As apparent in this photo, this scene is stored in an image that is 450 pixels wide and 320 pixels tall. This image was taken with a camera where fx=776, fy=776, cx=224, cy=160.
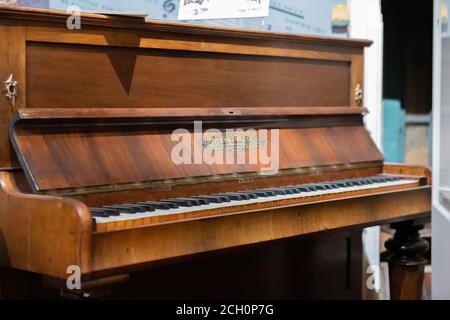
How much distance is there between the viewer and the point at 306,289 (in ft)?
12.5

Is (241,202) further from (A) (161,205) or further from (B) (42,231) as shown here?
(B) (42,231)

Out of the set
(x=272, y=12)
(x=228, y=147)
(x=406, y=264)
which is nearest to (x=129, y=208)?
(x=228, y=147)

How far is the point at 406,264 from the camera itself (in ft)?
12.0

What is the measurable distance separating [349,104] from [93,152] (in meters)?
1.65

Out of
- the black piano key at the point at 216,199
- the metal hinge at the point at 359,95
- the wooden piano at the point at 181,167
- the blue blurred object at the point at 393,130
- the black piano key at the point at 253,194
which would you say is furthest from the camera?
the blue blurred object at the point at 393,130

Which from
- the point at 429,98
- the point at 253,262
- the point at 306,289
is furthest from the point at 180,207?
the point at 429,98

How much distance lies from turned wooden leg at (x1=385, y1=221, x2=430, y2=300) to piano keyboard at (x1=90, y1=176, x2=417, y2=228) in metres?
0.26

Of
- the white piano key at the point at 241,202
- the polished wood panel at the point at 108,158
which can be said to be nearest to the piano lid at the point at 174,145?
the polished wood panel at the point at 108,158

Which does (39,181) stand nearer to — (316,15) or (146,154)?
(146,154)

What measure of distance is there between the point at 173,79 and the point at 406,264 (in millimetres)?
1457

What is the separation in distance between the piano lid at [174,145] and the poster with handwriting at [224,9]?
0.42 meters

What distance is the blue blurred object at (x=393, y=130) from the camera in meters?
6.41

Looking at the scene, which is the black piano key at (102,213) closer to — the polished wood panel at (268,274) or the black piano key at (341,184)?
the polished wood panel at (268,274)

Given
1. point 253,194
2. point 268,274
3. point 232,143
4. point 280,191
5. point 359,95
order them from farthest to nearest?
point 359,95
point 268,274
point 232,143
point 280,191
point 253,194
